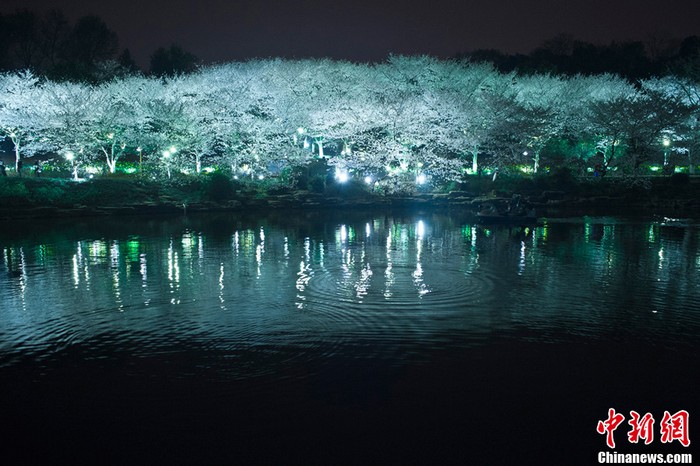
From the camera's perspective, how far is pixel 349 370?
8.70 meters

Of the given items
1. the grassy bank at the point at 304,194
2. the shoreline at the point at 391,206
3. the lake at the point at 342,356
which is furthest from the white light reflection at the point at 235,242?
the grassy bank at the point at 304,194

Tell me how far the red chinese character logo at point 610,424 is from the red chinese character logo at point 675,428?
47cm

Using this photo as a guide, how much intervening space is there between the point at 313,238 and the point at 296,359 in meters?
15.5

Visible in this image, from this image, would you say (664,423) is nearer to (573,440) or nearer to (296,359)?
(573,440)

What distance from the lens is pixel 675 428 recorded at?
6.93 m

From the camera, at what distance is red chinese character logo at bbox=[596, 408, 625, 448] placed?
22.3 ft

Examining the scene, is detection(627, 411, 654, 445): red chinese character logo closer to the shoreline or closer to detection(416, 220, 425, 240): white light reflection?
detection(416, 220, 425, 240): white light reflection

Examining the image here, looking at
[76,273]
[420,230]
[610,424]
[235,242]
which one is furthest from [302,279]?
[420,230]

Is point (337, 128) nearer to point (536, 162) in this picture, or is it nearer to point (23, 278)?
point (536, 162)

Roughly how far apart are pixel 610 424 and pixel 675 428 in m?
0.74

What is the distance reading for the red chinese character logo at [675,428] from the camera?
678cm

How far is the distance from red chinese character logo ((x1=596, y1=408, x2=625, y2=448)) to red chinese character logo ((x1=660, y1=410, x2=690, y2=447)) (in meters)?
0.47

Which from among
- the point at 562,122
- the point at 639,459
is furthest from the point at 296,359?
the point at 562,122

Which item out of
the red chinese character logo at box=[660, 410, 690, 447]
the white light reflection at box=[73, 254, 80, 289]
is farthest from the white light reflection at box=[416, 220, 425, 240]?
the red chinese character logo at box=[660, 410, 690, 447]
